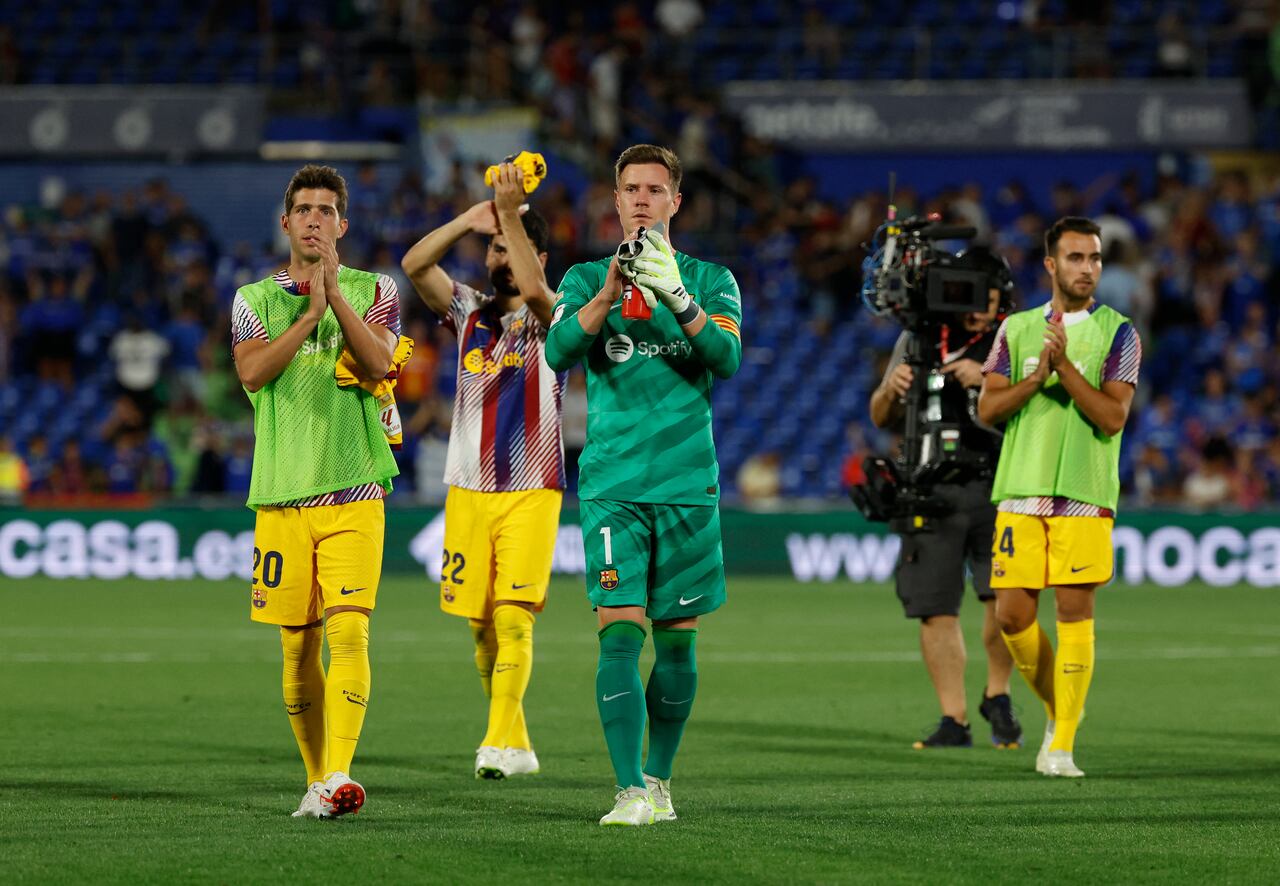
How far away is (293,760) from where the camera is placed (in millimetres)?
9477

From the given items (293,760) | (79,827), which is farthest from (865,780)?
(79,827)

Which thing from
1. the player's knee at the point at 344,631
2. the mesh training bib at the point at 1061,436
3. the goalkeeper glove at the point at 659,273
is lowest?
the player's knee at the point at 344,631

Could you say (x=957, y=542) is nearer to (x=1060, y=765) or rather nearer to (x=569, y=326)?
(x=1060, y=765)

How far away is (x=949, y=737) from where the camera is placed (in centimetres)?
1038

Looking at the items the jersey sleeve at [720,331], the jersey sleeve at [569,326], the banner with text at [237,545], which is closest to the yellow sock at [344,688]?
the jersey sleeve at [569,326]

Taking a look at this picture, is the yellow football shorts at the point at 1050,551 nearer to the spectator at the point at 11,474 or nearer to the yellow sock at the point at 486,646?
the yellow sock at the point at 486,646

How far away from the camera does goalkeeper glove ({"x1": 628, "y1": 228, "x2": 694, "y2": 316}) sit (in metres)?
7.11

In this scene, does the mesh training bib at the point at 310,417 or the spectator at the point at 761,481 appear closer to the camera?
the mesh training bib at the point at 310,417

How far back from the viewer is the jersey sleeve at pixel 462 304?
9773mm

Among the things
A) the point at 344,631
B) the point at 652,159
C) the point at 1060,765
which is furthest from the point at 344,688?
the point at 1060,765

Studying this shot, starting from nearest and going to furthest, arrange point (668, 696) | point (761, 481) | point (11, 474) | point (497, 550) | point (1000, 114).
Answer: point (668, 696) → point (497, 550) → point (761, 481) → point (11, 474) → point (1000, 114)

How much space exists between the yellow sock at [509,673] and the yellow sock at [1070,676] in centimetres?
241

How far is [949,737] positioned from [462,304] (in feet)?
10.8

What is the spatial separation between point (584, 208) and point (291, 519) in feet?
64.8
